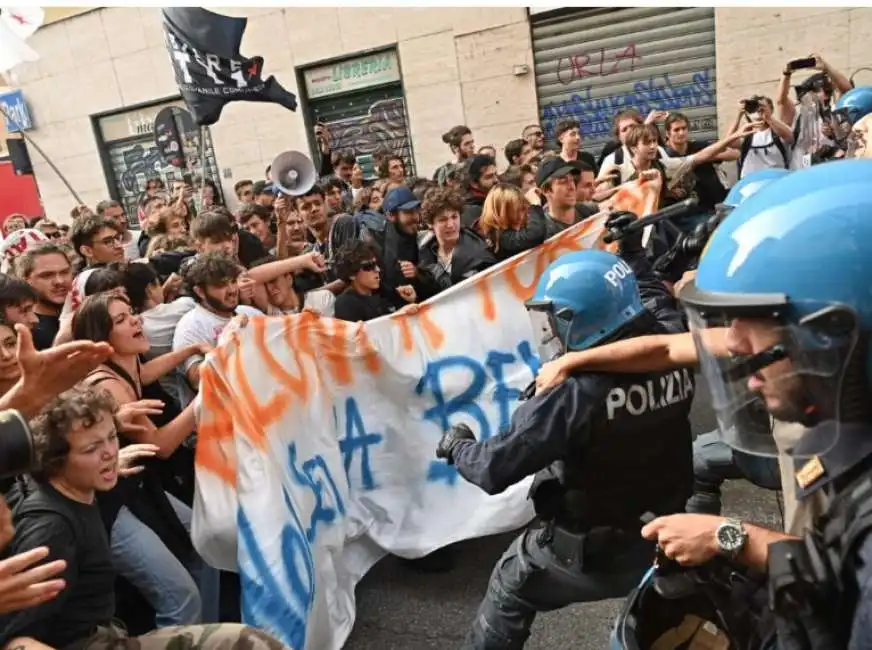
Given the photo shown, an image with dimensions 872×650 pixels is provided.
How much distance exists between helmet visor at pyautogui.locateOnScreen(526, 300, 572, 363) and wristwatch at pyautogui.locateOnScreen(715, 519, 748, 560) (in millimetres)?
1056

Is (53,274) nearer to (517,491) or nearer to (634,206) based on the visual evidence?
(517,491)

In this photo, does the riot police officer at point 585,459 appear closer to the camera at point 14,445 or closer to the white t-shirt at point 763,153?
the camera at point 14,445

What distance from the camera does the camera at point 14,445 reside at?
1.62 m

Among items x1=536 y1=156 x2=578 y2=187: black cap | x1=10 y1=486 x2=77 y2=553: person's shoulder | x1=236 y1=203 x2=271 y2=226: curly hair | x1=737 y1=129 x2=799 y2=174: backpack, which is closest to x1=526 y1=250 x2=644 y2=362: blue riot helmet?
Answer: x1=10 y1=486 x2=77 y2=553: person's shoulder

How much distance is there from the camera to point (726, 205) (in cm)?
349

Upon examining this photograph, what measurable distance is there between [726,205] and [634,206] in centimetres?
128

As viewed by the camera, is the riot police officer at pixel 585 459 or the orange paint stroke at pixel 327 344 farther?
the orange paint stroke at pixel 327 344

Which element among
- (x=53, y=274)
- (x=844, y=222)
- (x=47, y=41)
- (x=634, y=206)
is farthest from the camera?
(x=47, y=41)

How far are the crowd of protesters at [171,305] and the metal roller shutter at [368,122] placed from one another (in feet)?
17.3

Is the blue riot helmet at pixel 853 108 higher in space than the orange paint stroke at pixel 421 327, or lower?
higher

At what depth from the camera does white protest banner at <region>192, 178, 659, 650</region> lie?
8.87ft

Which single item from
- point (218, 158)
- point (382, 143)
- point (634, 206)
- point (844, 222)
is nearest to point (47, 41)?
point (218, 158)

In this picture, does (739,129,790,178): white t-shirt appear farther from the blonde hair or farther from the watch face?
the watch face

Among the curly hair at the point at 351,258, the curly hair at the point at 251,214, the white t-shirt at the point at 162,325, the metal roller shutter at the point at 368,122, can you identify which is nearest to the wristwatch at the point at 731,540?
the white t-shirt at the point at 162,325
